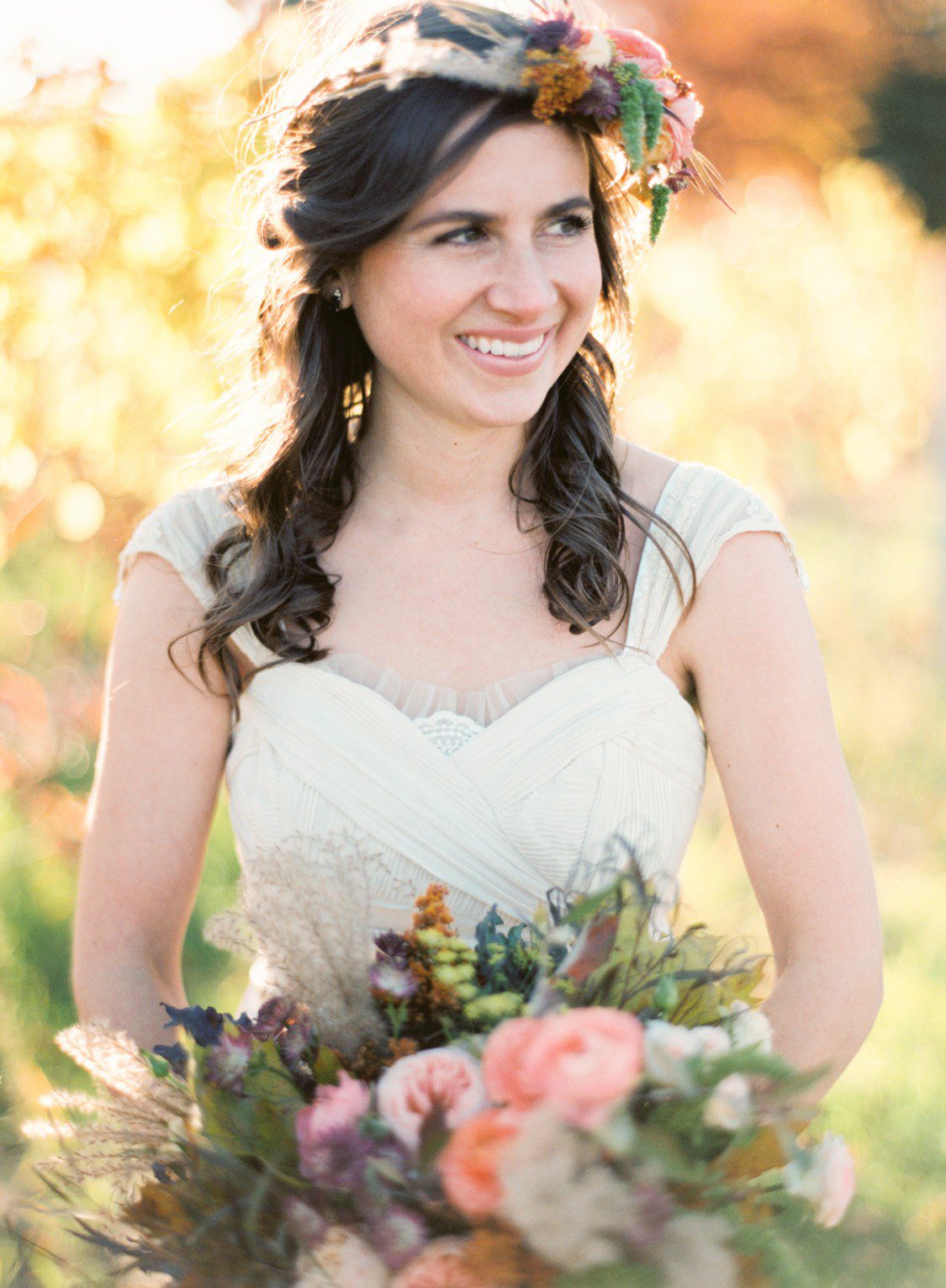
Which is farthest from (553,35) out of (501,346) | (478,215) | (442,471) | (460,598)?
(460,598)

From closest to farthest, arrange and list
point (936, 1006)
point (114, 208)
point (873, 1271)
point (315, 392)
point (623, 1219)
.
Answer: point (623, 1219)
point (873, 1271)
point (315, 392)
point (114, 208)
point (936, 1006)

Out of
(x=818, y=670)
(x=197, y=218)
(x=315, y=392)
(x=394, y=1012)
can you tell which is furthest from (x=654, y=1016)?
(x=197, y=218)

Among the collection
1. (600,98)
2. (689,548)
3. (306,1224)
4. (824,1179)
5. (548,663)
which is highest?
(600,98)

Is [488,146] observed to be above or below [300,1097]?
above

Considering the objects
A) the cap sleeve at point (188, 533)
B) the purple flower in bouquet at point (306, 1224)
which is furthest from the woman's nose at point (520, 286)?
the purple flower in bouquet at point (306, 1224)

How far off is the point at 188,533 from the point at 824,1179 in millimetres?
1488

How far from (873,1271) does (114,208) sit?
136 inches

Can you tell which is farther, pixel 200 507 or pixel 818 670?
pixel 200 507

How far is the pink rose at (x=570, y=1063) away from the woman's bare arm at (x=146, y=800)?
1.16 m

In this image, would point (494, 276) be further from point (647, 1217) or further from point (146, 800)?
point (647, 1217)

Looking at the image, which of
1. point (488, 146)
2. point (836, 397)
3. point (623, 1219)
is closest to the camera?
point (623, 1219)

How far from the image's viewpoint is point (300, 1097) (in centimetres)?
131

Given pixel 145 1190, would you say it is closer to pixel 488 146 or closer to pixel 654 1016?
pixel 654 1016

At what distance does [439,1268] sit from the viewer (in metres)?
1.10
